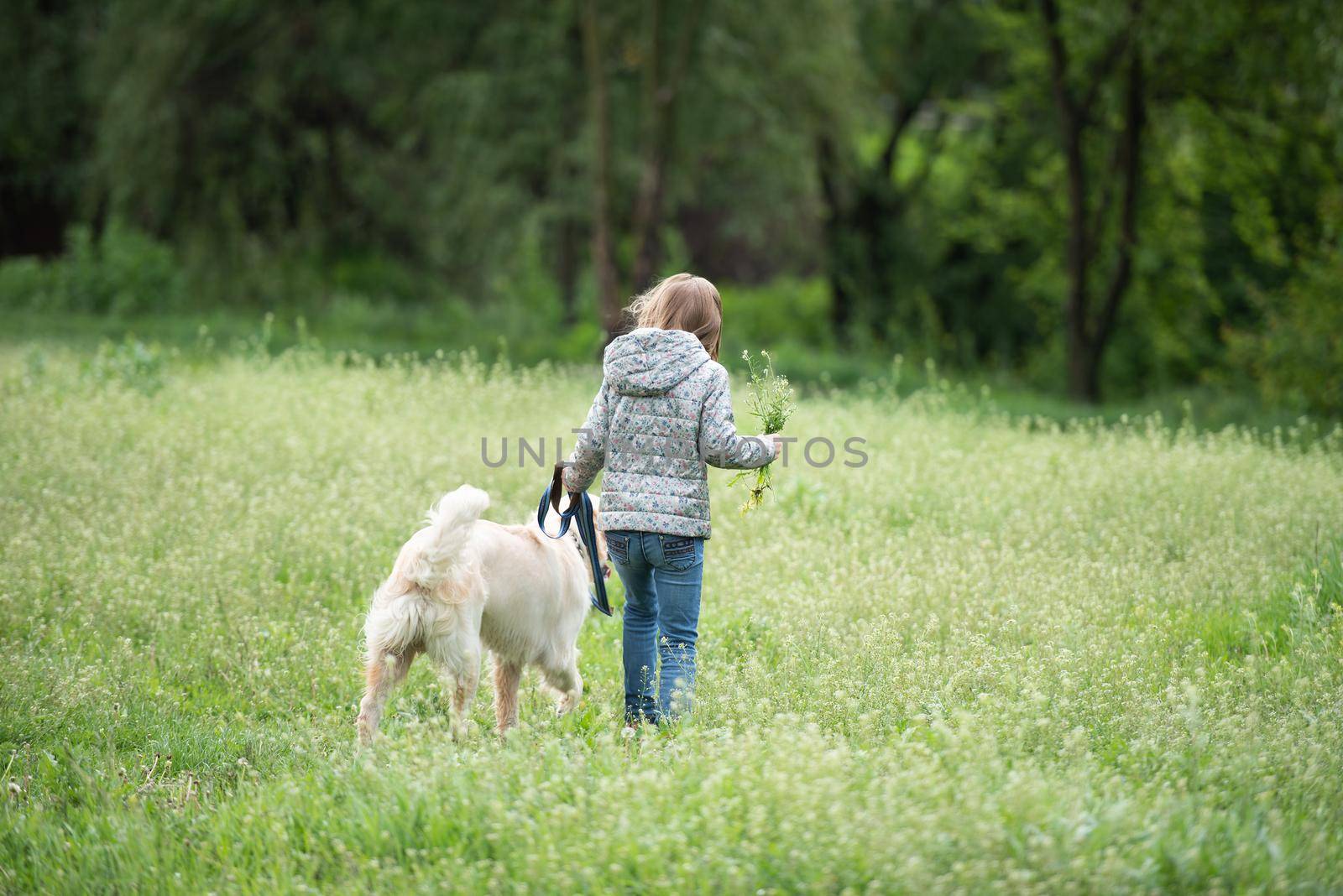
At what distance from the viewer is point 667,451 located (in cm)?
512

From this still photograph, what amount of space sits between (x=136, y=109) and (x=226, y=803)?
18508 millimetres

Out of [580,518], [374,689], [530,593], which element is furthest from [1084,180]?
[374,689]

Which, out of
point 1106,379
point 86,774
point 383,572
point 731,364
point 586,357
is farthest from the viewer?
point 1106,379

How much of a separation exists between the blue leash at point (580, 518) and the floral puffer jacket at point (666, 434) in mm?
349

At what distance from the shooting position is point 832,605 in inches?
259

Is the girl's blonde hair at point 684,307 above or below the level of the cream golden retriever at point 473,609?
above

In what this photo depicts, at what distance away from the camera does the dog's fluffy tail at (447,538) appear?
466 cm

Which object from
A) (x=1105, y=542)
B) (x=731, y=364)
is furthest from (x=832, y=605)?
(x=731, y=364)

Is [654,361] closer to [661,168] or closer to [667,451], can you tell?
[667,451]

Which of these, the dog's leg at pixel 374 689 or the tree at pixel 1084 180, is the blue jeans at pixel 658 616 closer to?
the dog's leg at pixel 374 689

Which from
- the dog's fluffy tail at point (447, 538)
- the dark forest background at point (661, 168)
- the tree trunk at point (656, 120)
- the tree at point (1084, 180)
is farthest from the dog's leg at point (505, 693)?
the tree at point (1084, 180)

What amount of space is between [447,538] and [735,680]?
1.70 m

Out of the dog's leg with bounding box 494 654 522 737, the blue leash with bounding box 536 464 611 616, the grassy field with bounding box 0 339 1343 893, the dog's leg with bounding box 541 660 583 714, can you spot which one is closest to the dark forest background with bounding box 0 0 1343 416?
the grassy field with bounding box 0 339 1343 893

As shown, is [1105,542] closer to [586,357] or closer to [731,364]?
[731,364]
